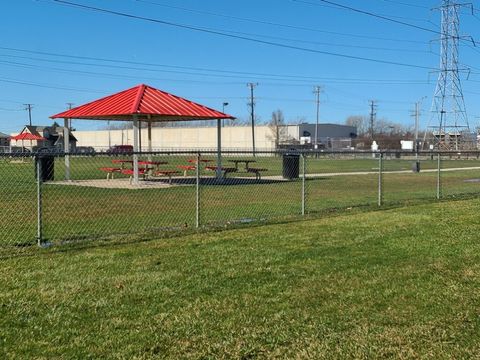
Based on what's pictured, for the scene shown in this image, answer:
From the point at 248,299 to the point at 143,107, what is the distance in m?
16.5

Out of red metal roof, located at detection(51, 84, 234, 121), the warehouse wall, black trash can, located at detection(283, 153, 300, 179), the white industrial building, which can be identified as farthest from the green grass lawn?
the warehouse wall

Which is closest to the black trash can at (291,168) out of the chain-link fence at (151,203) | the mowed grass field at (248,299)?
the chain-link fence at (151,203)

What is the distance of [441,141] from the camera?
69062 millimetres

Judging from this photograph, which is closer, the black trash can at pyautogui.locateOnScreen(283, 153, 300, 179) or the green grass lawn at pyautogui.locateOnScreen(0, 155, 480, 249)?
the green grass lawn at pyautogui.locateOnScreen(0, 155, 480, 249)

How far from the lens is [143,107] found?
69.1ft

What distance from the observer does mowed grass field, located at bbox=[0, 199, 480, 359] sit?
423cm

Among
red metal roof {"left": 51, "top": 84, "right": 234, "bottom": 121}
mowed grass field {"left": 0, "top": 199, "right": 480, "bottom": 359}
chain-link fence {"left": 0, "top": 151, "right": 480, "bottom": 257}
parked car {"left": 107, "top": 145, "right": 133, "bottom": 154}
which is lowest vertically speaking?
mowed grass field {"left": 0, "top": 199, "right": 480, "bottom": 359}

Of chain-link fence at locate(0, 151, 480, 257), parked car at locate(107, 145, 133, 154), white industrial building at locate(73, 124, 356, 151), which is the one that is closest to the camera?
chain-link fence at locate(0, 151, 480, 257)

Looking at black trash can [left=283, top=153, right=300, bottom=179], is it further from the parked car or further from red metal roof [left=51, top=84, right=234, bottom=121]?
the parked car

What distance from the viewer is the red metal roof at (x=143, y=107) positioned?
20969 millimetres

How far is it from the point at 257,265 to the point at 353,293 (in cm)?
151

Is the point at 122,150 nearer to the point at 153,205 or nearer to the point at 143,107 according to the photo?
the point at 143,107

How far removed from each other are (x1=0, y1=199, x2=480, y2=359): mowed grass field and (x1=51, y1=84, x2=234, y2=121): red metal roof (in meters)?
13.0

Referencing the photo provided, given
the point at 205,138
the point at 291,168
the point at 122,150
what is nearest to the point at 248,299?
the point at 122,150
